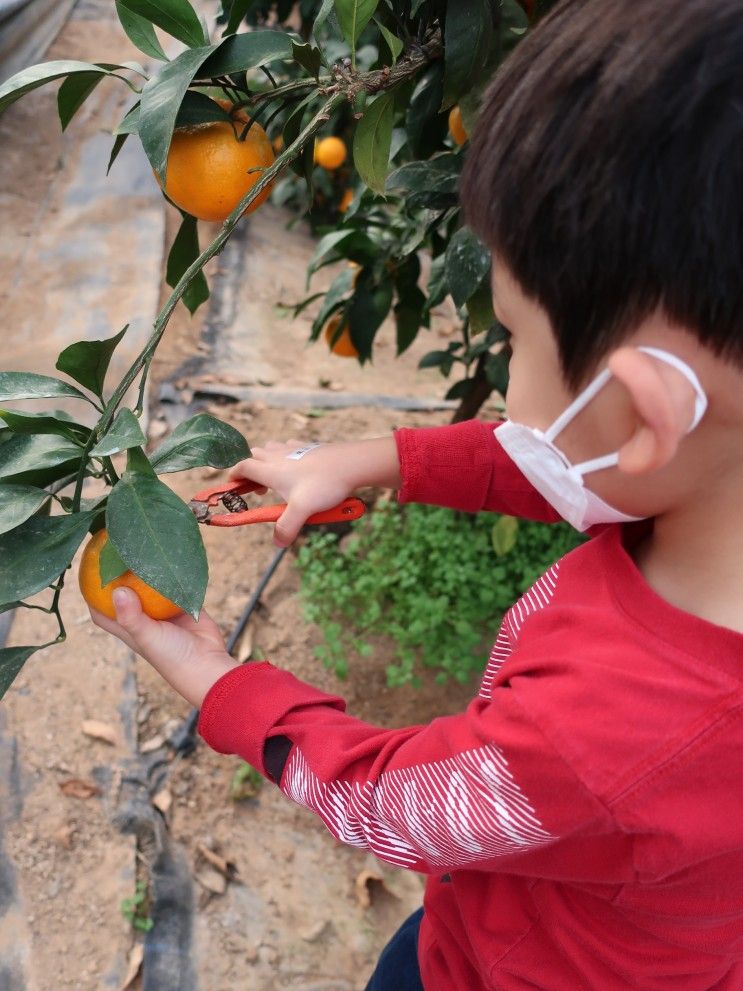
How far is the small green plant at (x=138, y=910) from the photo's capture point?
4.56 ft

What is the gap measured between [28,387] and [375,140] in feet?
1.33

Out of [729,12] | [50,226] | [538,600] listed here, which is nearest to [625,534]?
[538,600]

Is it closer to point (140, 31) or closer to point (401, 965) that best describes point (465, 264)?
point (140, 31)

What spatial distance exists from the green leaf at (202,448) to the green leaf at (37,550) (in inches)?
3.3

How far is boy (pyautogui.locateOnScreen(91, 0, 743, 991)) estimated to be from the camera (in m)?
0.45

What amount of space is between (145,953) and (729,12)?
1.42 metres

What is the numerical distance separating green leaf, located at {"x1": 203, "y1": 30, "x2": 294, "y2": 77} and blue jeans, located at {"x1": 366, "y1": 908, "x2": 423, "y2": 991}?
847 mm

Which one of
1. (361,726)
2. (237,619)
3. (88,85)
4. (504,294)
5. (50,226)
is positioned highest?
(88,85)

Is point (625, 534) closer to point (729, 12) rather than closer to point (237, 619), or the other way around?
point (729, 12)

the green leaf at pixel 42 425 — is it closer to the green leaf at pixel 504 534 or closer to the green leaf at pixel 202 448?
the green leaf at pixel 202 448

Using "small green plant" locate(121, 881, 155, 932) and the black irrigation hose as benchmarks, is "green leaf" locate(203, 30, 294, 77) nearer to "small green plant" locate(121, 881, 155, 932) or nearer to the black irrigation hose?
the black irrigation hose

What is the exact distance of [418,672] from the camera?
76.2 inches

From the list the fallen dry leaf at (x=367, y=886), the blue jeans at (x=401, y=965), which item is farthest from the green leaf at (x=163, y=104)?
the fallen dry leaf at (x=367, y=886)

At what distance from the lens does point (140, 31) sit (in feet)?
2.48
